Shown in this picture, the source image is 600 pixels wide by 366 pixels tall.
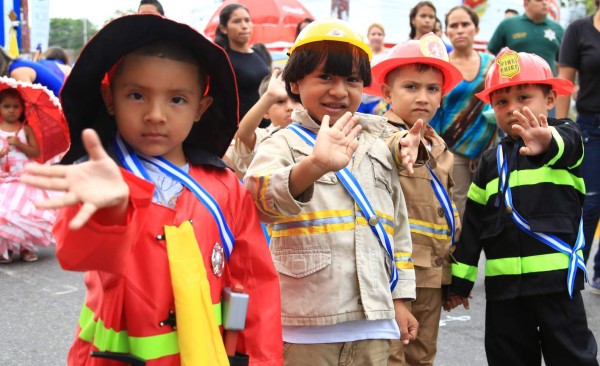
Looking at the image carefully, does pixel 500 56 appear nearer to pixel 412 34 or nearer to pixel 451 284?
pixel 451 284

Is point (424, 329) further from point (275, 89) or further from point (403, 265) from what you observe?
point (275, 89)

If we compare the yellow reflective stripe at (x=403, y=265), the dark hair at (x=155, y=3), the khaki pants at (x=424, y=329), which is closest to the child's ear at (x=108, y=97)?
the yellow reflective stripe at (x=403, y=265)

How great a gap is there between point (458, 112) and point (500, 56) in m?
1.83

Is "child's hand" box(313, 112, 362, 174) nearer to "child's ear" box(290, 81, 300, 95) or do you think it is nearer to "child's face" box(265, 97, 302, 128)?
"child's ear" box(290, 81, 300, 95)

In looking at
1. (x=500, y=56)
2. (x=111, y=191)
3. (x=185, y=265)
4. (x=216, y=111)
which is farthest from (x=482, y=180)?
(x=111, y=191)

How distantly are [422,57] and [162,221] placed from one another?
1.72 meters

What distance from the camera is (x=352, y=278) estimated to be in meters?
2.46

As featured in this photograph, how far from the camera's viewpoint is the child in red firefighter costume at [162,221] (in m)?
A: 1.87

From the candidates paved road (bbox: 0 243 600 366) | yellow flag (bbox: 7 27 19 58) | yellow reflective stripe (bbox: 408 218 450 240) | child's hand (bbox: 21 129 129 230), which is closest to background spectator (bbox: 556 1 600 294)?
paved road (bbox: 0 243 600 366)

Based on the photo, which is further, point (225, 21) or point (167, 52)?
point (225, 21)

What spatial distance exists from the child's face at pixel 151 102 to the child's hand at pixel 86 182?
1.43ft

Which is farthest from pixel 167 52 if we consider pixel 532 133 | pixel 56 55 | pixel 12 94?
pixel 56 55

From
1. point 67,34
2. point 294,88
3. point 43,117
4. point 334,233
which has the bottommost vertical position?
point 67,34

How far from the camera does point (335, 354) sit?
248cm
